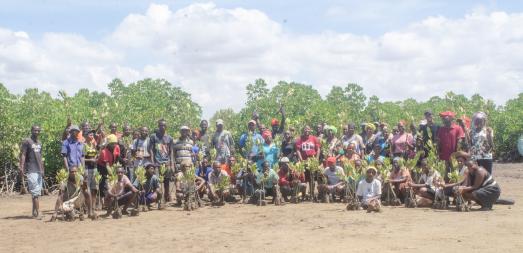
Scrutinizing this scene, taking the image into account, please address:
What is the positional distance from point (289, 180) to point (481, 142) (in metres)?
4.18

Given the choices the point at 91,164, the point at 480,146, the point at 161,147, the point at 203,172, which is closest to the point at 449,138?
the point at 480,146

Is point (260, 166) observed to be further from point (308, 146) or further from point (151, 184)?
point (151, 184)

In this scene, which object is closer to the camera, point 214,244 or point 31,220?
point 214,244

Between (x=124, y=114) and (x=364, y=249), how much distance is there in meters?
17.7

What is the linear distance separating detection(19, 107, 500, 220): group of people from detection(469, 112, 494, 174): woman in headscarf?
20 millimetres

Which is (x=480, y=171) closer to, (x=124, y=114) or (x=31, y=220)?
(x=31, y=220)

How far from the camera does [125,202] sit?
12039 millimetres

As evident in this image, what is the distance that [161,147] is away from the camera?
506 inches

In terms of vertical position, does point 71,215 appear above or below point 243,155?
below

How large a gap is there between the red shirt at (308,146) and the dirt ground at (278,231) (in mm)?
1487

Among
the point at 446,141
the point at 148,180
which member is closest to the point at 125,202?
the point at 148,180

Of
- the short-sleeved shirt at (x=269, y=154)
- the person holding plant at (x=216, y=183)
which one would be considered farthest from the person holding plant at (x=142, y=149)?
the short-sleeved shirt at (x=269, y=154)

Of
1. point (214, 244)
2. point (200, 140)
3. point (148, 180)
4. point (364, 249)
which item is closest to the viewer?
point (364, 249)

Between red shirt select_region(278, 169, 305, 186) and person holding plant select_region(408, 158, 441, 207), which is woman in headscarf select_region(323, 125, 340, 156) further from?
person holding plant select_region(408, 158, 441, 207)
